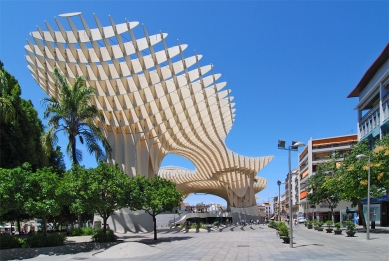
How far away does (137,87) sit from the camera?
3581 cm

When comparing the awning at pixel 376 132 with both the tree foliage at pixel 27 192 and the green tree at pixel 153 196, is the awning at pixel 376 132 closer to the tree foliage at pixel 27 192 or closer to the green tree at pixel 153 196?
the green tree at pixel 153 196

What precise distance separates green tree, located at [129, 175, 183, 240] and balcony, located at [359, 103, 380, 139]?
2740 centimetres

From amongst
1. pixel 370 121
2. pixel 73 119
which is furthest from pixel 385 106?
pixel 73 119

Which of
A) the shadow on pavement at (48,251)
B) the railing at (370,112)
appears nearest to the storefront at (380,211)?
the railing at (370,112)

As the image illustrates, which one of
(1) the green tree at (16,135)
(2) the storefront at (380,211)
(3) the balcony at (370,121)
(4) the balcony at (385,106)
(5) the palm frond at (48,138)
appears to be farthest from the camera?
(2) the storefront at (380,211)

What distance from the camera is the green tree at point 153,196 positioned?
88.6 ft

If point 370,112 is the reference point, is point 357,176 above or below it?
below

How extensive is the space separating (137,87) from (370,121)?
31.5 metres

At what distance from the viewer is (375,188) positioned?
1303 inches

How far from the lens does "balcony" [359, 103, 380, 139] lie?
46375 millimetres

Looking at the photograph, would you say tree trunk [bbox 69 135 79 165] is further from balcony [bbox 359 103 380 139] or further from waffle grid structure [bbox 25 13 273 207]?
balcony [bbox 359 103 380 139]

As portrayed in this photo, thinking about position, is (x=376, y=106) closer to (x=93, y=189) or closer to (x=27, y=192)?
(x=93, y=189)

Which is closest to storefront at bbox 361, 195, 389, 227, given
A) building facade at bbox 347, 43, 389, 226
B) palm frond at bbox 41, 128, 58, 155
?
building facade at bbox 347, 43, 389, 226

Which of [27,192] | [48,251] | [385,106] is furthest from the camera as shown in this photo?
[385,106]
